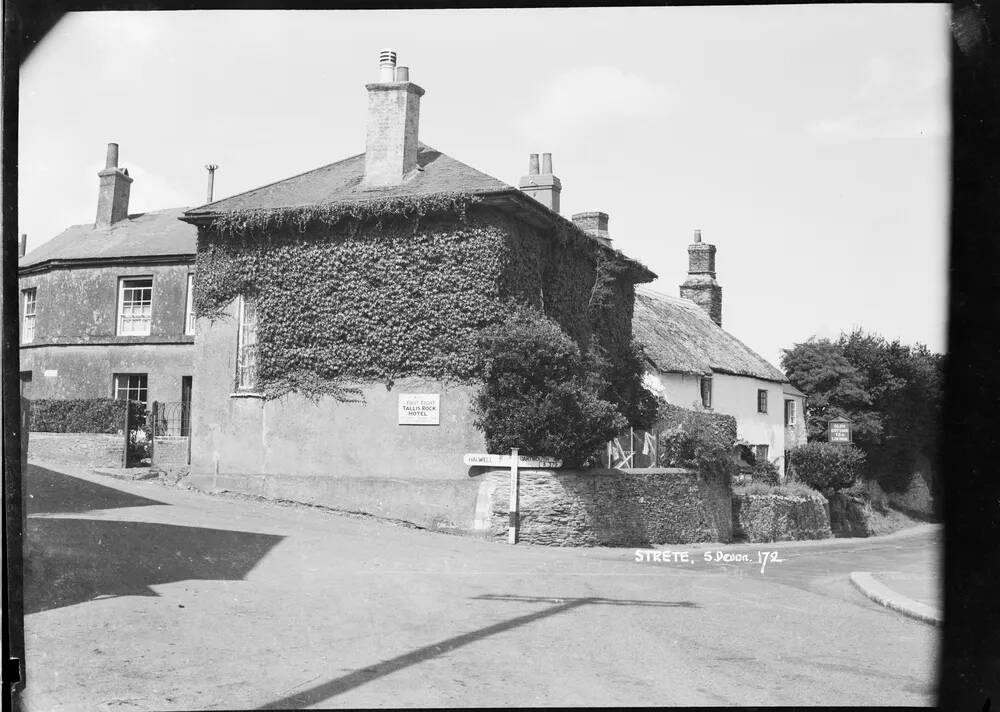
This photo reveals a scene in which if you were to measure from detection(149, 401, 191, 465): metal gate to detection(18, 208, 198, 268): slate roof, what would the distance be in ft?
12.3

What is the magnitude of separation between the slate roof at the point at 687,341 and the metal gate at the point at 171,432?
41.1ft

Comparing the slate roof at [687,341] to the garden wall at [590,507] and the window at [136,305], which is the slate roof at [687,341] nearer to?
Answer: the garden wall at [590,507]

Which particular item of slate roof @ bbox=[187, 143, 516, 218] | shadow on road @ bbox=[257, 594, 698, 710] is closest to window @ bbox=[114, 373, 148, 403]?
slate roof @ bbox=[187, 143, 516, 218]

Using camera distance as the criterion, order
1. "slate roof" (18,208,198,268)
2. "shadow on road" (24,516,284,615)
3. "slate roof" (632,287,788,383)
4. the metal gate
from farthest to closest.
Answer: "slate roof" (632,287,788,383), "slate roof" (18,208,198,268), the metal gate, "shadow on road" (24,516,284,615)

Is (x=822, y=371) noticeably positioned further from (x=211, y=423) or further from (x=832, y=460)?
(x=211, y=423)

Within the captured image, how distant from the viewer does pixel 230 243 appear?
19188 millimetres

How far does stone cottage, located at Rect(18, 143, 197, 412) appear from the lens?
21.1 metres

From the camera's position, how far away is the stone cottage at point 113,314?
2111 centimetres

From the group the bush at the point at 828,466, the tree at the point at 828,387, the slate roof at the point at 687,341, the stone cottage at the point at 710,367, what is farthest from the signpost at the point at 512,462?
the tree at the point at 828,387

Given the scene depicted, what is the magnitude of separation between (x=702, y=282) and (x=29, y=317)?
854 inches

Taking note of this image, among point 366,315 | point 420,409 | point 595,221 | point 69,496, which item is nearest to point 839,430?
point 595,221

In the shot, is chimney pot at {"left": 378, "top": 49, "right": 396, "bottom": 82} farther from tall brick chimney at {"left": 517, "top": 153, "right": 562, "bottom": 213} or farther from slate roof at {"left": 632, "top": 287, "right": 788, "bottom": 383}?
slate roof at {"left": 632, "top": 287, "right": 788, "bottom": 383}

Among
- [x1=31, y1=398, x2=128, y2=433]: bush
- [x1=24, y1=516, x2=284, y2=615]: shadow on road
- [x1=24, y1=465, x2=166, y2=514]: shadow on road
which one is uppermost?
[x1=31, y1=398, x2=128, y2=433]: bush

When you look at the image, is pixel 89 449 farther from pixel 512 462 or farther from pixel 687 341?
pixel 687 341
